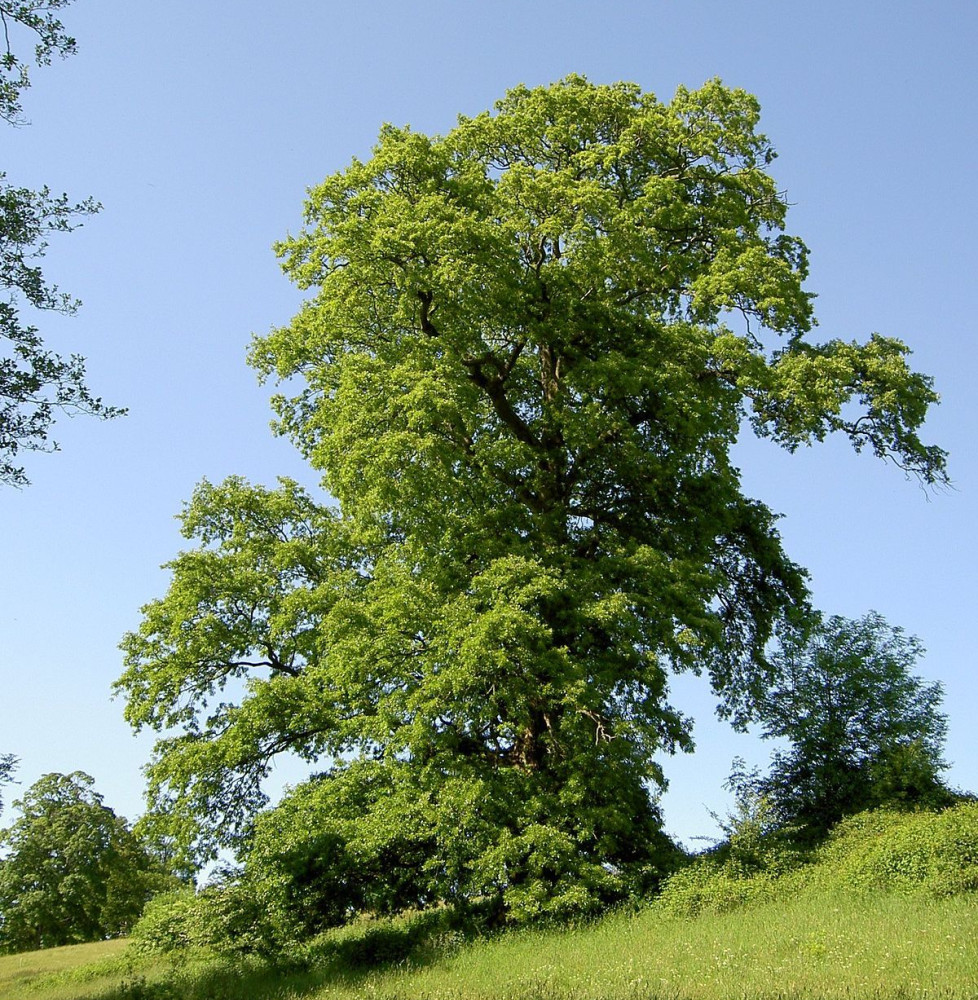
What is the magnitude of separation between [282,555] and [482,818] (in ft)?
24.1

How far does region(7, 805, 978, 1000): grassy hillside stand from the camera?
429 inches

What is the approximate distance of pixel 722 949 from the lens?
42.1ft

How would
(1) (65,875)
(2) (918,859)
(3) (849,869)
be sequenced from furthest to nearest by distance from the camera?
(1) (65,875)
(3) (849,869)
(2) (918,859)

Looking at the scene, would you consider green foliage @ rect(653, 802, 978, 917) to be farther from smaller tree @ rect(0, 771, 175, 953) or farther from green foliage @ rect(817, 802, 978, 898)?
smaller tree @ rect(0, 771, 175, 953)

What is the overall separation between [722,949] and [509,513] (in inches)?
373

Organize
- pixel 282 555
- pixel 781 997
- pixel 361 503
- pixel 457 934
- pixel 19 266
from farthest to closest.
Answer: pixel 282 555
pixel 361 503
pixel 457 934
pixel 19 266
pixel 781 997

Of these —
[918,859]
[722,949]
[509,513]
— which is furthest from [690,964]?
[509,513]

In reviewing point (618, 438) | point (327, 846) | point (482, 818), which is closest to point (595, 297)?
point (618, 438)

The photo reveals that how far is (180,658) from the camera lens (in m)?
19.6

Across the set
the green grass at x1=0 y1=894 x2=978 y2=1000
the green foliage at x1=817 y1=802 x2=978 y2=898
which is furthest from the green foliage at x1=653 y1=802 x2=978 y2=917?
the green grass at x1=0 y1=894 x2=978 y2=1000

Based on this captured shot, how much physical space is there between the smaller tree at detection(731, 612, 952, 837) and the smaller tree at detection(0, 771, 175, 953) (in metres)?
33.1

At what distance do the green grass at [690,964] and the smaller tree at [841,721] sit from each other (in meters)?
6.20

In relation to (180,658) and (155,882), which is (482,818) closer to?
(180,658)

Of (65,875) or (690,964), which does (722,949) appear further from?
(65,875)
